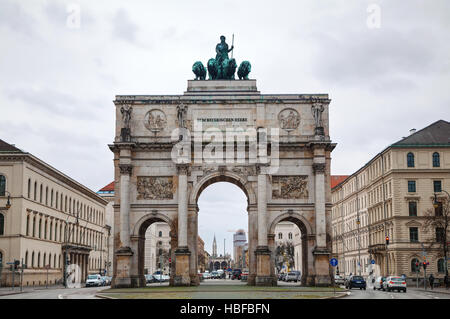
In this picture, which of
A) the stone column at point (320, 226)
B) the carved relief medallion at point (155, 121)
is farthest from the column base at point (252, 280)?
the carved relief medallion at point (155, 121)

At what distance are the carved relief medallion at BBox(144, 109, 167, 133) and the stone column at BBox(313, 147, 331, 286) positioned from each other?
11.9 m

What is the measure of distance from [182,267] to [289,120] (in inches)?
544

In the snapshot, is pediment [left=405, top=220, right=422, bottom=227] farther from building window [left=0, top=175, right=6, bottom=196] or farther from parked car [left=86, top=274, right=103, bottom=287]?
building window [left=0, top=175, right=6, bottom=196]

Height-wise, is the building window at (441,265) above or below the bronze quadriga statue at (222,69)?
below

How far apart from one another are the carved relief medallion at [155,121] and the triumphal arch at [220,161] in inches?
3.0

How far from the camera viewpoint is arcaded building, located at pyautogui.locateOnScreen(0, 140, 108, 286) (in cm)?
5697

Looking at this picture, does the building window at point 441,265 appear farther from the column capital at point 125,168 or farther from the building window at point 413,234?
the column capital at point 125,168

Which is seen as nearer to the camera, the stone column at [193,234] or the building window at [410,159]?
the stone column at [193,234]

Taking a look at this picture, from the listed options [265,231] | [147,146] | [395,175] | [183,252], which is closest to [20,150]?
[147,146]

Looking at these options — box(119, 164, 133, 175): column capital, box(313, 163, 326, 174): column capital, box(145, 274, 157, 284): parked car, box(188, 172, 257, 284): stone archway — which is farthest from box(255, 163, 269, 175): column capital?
box(145, 274, 157, 284): parked car

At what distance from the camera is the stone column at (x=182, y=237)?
46969mm

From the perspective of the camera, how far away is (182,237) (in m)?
47.9

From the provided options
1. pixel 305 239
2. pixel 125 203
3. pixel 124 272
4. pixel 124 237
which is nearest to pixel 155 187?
pixel 125 203

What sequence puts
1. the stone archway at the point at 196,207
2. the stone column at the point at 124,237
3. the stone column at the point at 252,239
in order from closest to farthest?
the stone column at the point at 124,237
the stone column at the point at 252,239
the stone archway at the point at 196,207
